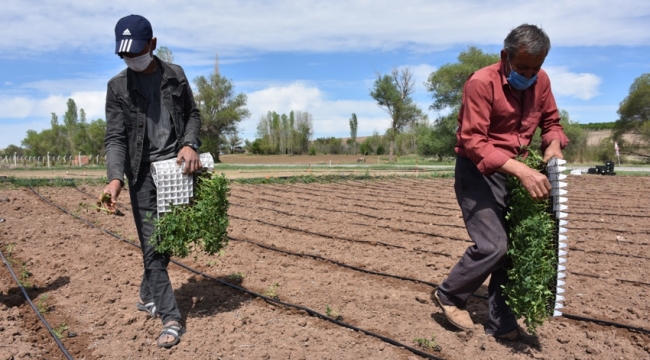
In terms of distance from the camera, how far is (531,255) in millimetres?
3016

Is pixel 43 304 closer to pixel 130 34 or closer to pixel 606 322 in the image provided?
pixel 130 34

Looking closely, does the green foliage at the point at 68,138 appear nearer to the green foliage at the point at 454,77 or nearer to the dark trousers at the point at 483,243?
the green foliage at the point at 454,77

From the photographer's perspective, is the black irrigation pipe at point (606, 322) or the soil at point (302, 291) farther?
the black irrigation pipe at point (606, 322)

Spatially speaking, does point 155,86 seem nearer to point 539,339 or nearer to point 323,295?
point 323,295

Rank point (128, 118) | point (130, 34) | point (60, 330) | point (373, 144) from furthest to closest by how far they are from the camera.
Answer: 1. point (373, 144)
2. point (60, 330)
3. point (128, 118)
4. point (130, 34)

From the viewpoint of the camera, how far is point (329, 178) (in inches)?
706

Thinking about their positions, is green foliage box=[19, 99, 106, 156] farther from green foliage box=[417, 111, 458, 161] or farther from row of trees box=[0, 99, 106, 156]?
green foliage box=[417, 111, 458, 161]

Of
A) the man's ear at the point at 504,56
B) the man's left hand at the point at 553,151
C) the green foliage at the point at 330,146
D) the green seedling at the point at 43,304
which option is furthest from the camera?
the green foliage at the point at 330,146

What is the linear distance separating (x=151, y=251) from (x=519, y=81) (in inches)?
102

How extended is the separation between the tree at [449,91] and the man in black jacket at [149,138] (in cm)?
3971

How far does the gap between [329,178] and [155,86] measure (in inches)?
565

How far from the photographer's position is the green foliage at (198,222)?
3498 millimetres

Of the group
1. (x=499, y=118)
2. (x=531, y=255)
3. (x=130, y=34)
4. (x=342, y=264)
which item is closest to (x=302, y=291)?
(x=342, y=264)

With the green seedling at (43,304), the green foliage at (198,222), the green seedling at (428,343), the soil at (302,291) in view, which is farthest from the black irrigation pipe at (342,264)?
the green seedling at (43,304)
